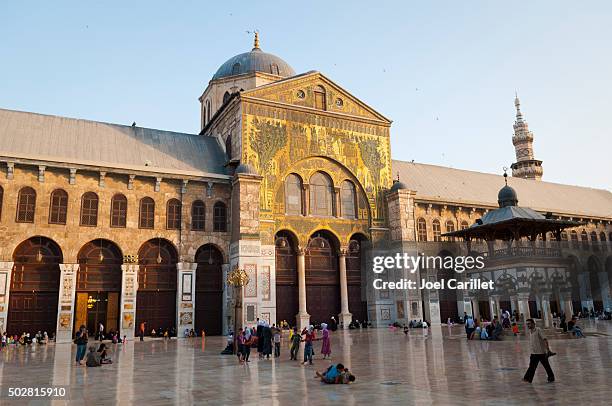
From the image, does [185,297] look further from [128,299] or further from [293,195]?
[293,195]

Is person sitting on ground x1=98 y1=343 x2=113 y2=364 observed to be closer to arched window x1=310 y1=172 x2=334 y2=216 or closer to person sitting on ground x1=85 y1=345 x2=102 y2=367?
person sitting on ground x1=85 y1=345 x2=102 y2=367

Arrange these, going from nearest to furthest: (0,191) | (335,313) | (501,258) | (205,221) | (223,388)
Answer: (223,388) < (501,258) < (0,191) < (205,221) < (335,313)

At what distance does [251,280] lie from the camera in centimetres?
3002

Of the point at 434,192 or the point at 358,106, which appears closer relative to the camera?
the point at 358,106

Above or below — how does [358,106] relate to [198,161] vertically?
above

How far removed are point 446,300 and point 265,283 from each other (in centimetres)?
1611

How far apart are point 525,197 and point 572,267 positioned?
736cm

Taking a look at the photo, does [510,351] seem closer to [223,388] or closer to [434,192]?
[223,388]

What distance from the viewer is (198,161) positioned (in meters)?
33.2

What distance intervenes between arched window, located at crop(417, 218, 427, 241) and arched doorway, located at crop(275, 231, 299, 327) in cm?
1108

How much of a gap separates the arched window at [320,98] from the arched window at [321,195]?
478cm

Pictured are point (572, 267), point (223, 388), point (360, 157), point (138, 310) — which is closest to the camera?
point (223, 388)

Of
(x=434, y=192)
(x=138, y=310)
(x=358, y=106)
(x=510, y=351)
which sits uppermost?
(x=358, y=106)

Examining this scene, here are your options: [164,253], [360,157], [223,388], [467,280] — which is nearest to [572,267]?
Answer: [467,280]
